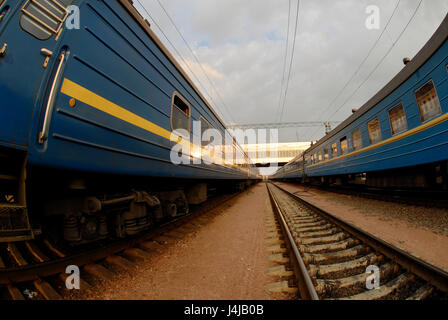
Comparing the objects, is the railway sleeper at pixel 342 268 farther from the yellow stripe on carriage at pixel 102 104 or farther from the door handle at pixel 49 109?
the door handle at pixel 49 109

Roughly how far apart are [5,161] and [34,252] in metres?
1.31

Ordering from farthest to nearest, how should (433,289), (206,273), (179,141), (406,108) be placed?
(406,108), (179,141), (206,273), (433,289)

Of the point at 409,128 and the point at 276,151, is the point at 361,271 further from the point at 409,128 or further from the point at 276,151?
the point at 276,151

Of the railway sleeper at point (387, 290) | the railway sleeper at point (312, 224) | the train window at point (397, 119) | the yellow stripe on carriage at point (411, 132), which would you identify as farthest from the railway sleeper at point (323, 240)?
the train window at point (397, 119)

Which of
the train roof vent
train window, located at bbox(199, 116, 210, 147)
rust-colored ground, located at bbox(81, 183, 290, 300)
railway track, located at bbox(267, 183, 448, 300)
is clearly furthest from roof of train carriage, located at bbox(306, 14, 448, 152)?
the train roof vent

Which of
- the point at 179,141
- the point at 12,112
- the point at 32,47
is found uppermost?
the point at 32,47

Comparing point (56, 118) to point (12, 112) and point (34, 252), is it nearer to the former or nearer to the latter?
point (12, 112)

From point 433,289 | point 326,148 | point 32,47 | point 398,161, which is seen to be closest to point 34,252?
point 32,47

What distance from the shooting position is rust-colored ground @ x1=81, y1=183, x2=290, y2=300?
1.78 m

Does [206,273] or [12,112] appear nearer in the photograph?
[12,112]

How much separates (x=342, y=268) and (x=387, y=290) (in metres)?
0.43

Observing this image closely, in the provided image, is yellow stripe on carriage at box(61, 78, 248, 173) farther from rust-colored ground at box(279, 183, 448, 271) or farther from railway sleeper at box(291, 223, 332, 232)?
rust-colored ground at box(279, 183, 448, 271)

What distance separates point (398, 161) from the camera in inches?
193

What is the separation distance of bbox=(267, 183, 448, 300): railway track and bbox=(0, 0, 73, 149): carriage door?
8.27 ft
